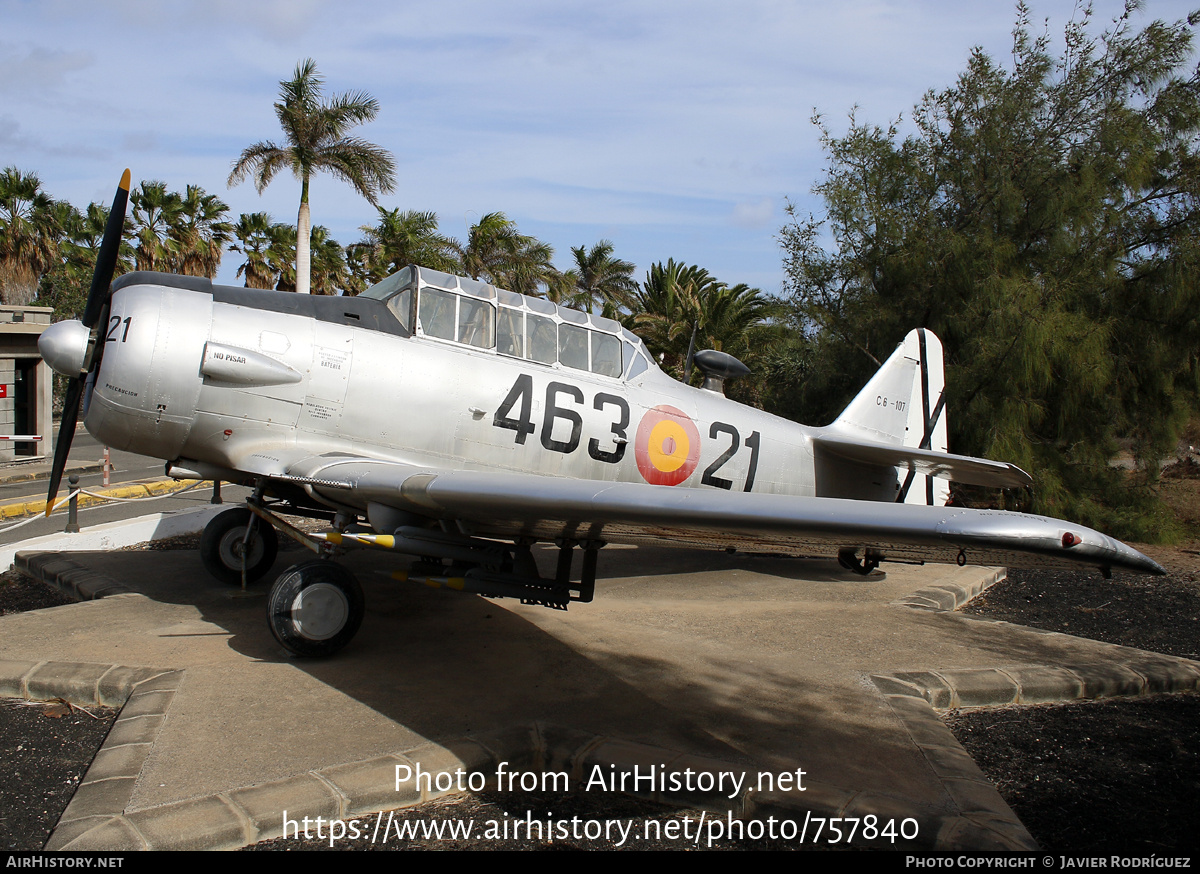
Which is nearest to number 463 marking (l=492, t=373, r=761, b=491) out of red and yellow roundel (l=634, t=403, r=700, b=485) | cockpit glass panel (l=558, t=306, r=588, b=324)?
red and yellow roundel (l=634, t=403, r=700, b=485)

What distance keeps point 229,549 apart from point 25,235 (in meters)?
30.5

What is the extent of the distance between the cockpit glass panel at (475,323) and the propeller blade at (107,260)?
2355 mm

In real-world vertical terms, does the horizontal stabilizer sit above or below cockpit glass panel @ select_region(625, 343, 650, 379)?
below

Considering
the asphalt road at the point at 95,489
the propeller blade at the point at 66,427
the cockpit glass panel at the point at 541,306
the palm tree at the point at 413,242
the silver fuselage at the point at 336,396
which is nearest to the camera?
the silver fuselage at the point at 336,396

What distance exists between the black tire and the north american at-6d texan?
2 centimetres

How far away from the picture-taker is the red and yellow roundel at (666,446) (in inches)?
258

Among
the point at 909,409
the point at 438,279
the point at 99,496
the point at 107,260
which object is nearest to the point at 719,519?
the point at 438,279

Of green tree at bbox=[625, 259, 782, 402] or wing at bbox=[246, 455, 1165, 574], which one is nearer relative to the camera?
wing at bbox=[246, 455, 1165, 574]

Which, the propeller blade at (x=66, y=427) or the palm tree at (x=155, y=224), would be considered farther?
the palm tree at (x=155, y=224)

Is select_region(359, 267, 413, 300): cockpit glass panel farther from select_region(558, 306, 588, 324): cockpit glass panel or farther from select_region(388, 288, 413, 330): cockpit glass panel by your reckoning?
select_region(558, 306, 588, 324): cockpit glass panel

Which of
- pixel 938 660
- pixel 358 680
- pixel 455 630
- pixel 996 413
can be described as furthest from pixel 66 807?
pixel 996 413

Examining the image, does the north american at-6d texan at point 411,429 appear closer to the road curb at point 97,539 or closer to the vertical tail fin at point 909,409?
the vertical tail fin at point 909,409

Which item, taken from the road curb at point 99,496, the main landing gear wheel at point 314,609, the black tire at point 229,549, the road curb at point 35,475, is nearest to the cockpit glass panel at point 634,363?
the main landing gear wheel at point 314,609

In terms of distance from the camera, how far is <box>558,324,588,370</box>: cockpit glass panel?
6.38 m
